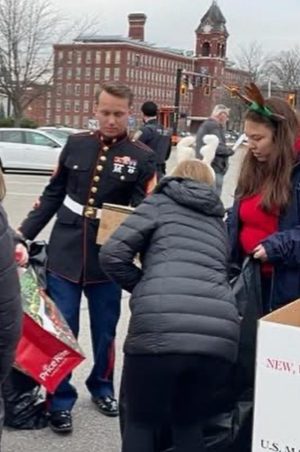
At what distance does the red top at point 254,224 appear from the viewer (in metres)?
3.37

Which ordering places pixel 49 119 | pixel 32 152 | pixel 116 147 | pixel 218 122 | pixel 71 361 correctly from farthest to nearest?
1. pixel 49 119
2. pixel 32 152
3. pixel 218 122
4. pixel 116 147
5. pixel 71 361

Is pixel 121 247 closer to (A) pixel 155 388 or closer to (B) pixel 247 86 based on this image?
(A) pixel 155 388

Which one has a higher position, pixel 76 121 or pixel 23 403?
pixel 23 403

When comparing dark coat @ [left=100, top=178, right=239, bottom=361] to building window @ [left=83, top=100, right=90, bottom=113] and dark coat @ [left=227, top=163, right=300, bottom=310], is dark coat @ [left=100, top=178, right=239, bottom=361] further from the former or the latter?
building window @ [left=83, top=100, right=90, bottom=113]

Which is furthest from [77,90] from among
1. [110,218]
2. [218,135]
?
[110,218]

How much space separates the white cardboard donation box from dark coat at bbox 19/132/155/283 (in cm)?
163

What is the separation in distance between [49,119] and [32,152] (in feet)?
219

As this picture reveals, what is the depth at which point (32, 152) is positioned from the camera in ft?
68.3

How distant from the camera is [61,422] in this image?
4023 mm

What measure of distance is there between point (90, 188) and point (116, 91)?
50 centimetres

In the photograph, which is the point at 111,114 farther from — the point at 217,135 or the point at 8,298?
the point at 217,135

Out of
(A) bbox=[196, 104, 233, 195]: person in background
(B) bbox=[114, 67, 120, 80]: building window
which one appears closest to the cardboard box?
(A) bbox=[196, 104, 233, 195]: person in background

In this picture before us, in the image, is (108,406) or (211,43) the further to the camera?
(211,43)

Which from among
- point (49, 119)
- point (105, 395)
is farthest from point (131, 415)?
point (49, 119)
